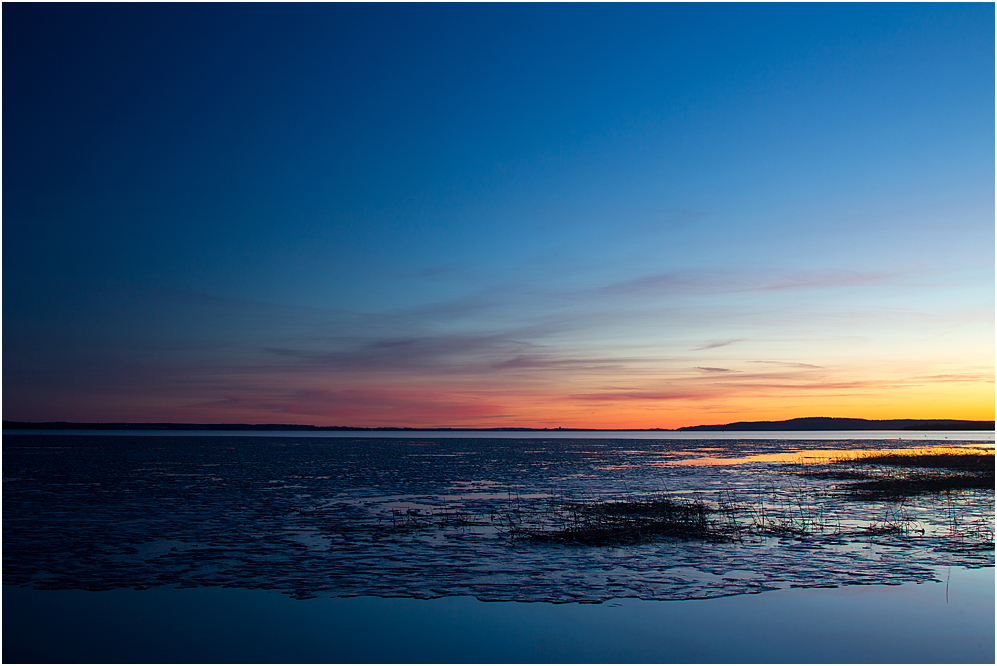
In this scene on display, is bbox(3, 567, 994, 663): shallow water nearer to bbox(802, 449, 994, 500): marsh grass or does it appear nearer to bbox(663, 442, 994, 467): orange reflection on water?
bbox(802, 449, 994, 500): marsh grass

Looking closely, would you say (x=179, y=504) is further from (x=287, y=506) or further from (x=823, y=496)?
(x=823, y=496)

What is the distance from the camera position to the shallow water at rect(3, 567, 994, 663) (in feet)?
34.7

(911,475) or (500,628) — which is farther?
(911,475)

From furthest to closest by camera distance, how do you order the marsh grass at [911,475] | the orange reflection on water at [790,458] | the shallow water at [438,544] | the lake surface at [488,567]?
the orange reflection on water at [790,458] → the marsh grass at [911,475] → the shallow water at [438,544] → the lake surface at [488,567]

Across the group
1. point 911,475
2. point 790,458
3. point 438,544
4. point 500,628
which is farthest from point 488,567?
point 790,458

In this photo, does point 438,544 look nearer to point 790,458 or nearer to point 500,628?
point 500,628

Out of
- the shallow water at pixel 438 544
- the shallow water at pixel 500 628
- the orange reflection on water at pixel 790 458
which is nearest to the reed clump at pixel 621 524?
the shallow water at pixel 438 544

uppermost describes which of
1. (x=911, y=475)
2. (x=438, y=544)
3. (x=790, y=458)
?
(x=438, y=544)

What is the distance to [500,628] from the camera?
1178 centimetres

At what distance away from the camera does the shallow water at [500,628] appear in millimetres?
10586

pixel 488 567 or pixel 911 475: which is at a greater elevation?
pixel 488 567

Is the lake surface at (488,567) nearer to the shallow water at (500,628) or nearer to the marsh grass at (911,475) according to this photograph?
the shallow water at (500,628)

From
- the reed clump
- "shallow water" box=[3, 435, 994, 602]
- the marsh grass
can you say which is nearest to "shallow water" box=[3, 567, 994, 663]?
"shallow water" box=[3, 435, 994, 602]

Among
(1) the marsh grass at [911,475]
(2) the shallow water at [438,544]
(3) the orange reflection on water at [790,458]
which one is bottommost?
(3) the orange reflection on water at [790,458]
